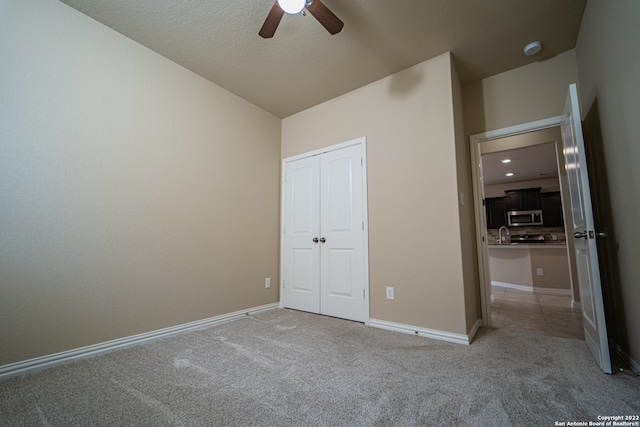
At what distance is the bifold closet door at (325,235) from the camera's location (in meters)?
3.03

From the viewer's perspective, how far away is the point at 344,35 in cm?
238

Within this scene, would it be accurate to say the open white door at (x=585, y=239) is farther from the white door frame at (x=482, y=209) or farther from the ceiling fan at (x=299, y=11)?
the ceiling fan at (x=299, y=11)

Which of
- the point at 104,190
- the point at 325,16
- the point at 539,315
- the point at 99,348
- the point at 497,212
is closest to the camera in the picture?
the point at 325,16

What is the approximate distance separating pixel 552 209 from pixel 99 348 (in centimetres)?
827

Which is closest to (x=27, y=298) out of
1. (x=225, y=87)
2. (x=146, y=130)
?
(x=146, y=130)

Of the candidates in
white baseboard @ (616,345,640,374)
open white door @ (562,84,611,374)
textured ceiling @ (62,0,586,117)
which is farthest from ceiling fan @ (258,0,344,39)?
white baseboard @ (616,345,640,374)

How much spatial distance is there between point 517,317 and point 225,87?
4327 mm

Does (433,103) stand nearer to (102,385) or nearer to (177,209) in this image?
(177,209)

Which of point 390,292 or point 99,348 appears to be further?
point 390,292

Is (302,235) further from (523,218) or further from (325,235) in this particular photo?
(523,218)

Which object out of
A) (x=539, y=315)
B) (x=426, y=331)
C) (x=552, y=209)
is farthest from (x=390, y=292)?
(x=552, y=209)

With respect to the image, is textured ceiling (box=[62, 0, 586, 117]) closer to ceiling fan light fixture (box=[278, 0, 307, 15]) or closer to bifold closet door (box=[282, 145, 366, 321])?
ceiling fan light fixture (box=[278, 0, 307, 15])

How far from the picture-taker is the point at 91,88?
2.19 m

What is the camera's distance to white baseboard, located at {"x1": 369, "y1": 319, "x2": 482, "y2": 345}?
230cm
